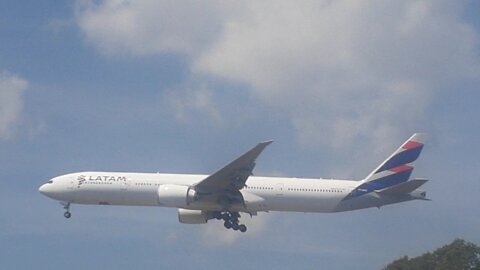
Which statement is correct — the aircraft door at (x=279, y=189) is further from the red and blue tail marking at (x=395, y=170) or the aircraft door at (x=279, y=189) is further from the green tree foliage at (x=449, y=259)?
the green tree foliage at (x=449, y=259)

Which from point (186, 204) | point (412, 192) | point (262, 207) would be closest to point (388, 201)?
point (412, 192)

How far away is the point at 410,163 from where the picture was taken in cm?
8619

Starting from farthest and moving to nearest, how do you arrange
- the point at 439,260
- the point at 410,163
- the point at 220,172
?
the point at 439,260 < the point at 410,163 < the point at 220,172

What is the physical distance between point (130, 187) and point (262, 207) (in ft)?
31.3

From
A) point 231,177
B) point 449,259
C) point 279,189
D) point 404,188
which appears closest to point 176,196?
point 231,177

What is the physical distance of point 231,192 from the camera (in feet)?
270

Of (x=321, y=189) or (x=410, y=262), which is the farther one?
(x=410, y=262)

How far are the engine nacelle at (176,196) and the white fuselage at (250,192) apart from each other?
2.81 feet

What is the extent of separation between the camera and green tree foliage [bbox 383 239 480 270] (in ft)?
311

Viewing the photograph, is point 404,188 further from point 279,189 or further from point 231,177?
point 231,177

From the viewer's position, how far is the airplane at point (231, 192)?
8169 cm

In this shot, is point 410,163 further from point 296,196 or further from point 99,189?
point 99,189

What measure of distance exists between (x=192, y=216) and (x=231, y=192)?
4207mm

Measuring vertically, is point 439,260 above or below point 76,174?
below
